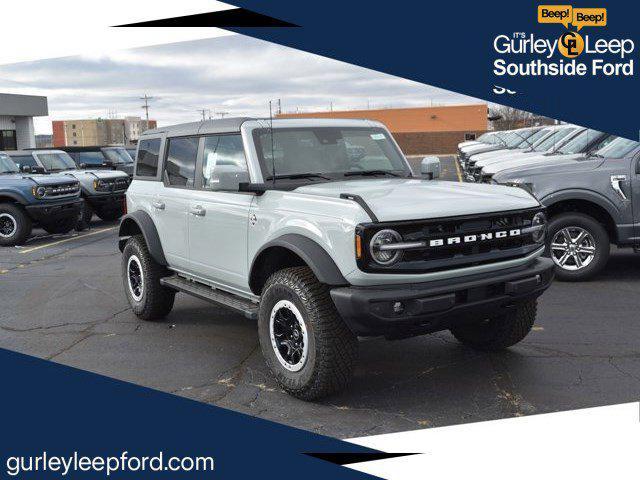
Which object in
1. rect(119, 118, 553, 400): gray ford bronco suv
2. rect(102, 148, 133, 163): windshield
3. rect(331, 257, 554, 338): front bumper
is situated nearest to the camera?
rect(331, 257, 554, 338): front bumper

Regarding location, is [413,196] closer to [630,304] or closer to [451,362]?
[451,362]

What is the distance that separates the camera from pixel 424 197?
4.62m

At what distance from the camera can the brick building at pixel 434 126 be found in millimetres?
61438

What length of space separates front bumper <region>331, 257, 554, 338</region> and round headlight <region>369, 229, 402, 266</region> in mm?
167

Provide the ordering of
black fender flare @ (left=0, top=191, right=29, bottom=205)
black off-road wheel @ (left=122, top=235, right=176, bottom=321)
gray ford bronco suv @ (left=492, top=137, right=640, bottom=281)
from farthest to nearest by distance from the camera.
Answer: black fender flare @ (left=0, top=191, right=29, bottom=205) < gray ford bronco suv @ (left=492, top=137, right=640, bottom=281) < black off-road wheel @ (left=122, top=235, right=176, bottom=321)

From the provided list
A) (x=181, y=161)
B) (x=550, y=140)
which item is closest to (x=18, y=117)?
(x=550, y=140)

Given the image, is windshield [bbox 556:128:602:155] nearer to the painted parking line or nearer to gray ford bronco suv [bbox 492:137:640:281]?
gray ford bronco suv [bbox 492:137:640:281]

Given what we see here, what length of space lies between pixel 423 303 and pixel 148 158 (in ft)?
13.0

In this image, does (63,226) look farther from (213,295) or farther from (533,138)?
(533,138)

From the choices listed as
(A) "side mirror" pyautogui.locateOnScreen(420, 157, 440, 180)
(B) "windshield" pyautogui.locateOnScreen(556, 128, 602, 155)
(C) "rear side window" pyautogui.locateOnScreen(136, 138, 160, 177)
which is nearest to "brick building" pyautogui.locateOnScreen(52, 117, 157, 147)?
(B) "windshield" pyautogui.locateOnScreen(556, 128, 602, 155)

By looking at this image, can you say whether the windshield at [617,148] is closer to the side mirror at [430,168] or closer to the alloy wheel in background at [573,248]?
the alloy wheel in background at [573,248]

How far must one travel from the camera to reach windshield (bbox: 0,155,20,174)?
14.2 meters

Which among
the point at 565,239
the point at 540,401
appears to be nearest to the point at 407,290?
the point at 540,401

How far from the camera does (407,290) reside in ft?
13.8
